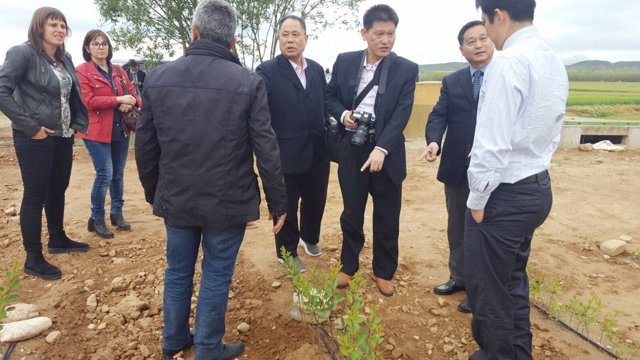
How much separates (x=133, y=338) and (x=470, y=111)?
2.73 metres

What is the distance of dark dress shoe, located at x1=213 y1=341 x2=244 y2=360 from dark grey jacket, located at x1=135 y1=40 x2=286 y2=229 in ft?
2.66

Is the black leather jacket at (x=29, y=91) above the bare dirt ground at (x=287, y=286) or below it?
above

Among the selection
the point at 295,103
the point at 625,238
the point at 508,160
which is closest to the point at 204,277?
the point at 295,103

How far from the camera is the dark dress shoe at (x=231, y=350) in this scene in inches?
96.3

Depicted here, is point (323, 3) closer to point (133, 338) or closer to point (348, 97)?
point (348, 97)

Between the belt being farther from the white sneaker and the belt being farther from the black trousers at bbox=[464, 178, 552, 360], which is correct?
the white sneaker

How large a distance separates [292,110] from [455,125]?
4.06ft

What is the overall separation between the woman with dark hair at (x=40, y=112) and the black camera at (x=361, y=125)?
2.36m

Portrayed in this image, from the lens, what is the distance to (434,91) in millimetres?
10477

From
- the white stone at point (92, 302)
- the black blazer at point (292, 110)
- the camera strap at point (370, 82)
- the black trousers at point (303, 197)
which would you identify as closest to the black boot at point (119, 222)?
the white stone at point (92, 302)

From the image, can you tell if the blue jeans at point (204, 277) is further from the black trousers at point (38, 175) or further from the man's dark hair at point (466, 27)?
the man's dark hair at point (466, 27)

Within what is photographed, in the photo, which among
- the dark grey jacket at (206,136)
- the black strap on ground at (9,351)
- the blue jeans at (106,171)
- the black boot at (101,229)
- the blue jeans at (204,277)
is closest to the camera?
the dark grey jacket at (206,136)

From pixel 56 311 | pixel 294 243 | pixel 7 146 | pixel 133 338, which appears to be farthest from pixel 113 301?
pixel 7 146

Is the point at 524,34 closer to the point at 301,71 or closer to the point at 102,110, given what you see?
the point at 301,71
